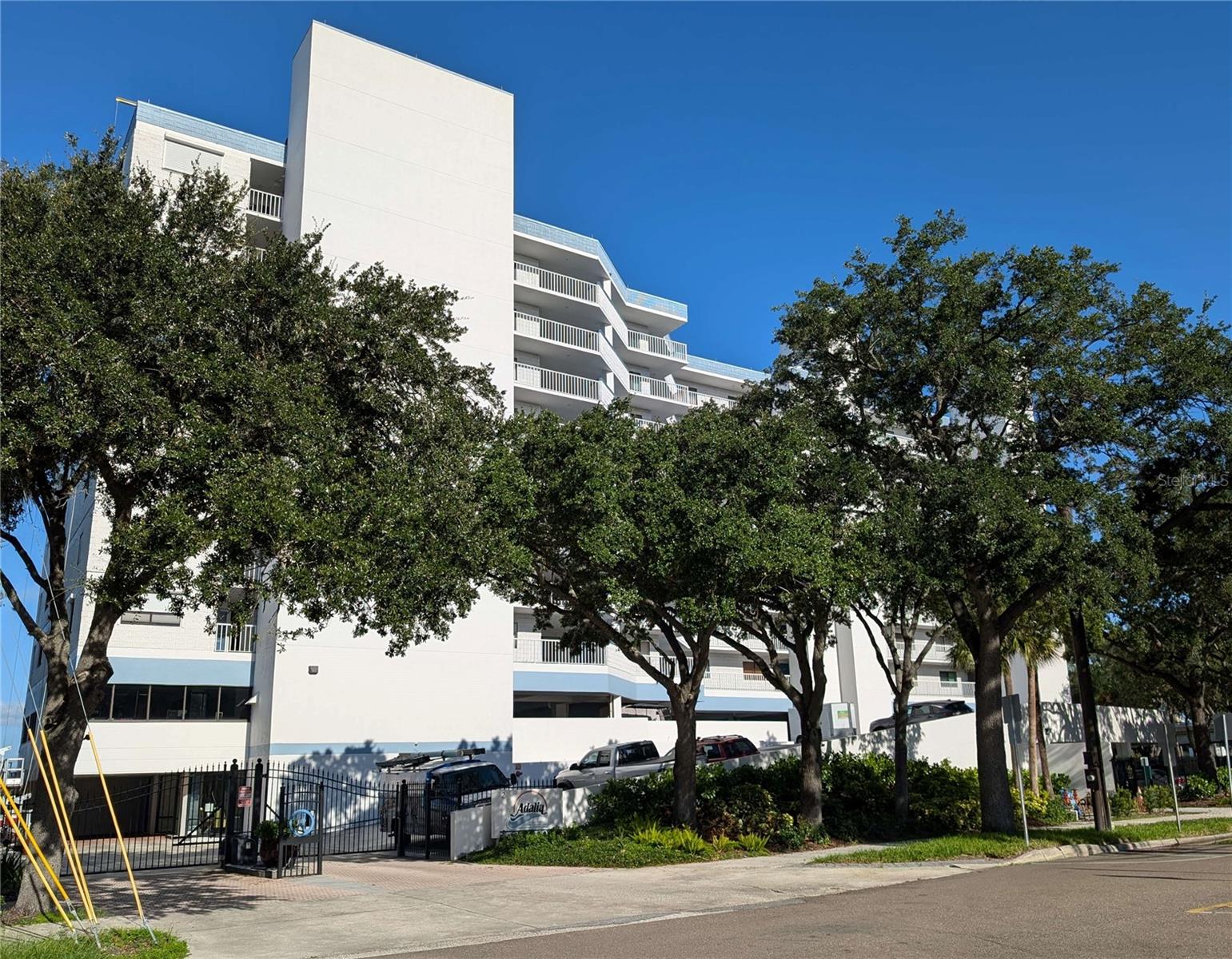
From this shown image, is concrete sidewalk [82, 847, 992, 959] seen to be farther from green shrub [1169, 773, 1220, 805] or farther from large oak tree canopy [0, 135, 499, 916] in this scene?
green shrub [1169, 773, 1220, 805]

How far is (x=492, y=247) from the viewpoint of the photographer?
38.5 meters

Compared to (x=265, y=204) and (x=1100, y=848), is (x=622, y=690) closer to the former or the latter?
(x=1100, y=848)

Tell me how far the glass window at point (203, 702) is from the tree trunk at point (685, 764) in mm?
19223

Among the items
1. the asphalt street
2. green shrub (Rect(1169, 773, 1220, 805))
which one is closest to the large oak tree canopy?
the asphalt street

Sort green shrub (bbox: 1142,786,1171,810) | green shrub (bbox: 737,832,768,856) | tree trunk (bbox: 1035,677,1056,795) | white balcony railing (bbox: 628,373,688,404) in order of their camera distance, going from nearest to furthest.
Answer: green shrub (bbox: 737,832,768,856) → tree trunk (bbox: 1035,677,1056,795) → green shrub (bbox: 1142,786,1171,810) → white balcony railing (bbox: 628,373,688,404)

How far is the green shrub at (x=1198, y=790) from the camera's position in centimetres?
3159

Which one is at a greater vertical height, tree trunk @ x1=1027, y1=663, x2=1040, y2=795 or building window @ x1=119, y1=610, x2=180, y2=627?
building window @ x1=119, y1=610, x2=180, y2=627

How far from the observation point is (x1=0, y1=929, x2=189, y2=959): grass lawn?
9359mm

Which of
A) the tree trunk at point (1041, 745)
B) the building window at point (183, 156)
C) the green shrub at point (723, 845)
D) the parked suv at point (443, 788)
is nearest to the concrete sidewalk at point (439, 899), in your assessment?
the green shrub at point (723, 845)

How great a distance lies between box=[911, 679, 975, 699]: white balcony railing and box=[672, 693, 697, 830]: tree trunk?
3396cm

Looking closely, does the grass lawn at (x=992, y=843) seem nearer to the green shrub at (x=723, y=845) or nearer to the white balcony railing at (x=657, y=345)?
the green shrub at (x=723, y=845)

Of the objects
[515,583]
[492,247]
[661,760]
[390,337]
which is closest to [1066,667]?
[661,760]

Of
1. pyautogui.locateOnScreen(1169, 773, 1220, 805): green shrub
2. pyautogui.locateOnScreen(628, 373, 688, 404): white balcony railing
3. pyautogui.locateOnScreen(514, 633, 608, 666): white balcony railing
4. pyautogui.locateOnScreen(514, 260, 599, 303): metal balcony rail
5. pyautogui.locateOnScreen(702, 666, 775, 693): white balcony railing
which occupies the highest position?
pyautogui.locateOnScreen(514, 260, 599, 303): metal balcony rail

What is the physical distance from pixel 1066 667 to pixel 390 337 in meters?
46.4
